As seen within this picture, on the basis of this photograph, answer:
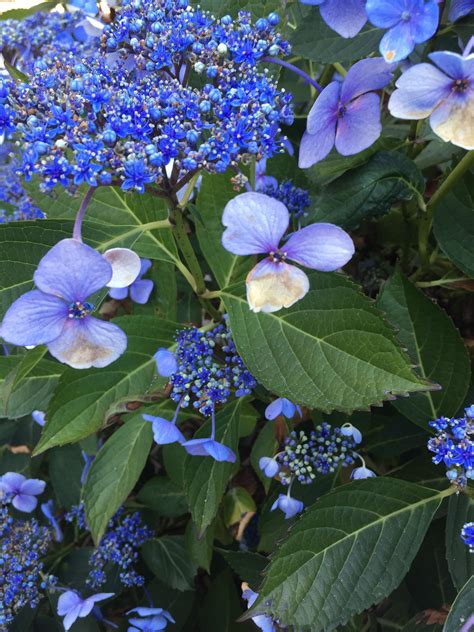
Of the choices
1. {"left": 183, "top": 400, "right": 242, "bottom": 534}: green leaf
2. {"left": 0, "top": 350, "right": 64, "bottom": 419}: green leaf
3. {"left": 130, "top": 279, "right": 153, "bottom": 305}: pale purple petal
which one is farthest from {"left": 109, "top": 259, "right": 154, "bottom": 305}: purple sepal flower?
{"left": 183, "top": 400, "right": 242, "bottom": 534}: green leaf

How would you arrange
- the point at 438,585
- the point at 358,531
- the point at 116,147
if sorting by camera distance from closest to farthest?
the point at 116,147, the point at 358,531, the point at 438,585

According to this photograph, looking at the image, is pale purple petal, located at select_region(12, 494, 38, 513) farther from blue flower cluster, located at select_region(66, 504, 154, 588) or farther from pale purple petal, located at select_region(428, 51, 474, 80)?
pale purple petal, located at select_region(428, 51, 474, 80)

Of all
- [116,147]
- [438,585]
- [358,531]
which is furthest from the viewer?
[438,585]

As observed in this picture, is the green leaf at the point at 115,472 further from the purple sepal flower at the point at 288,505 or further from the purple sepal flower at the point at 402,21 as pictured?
the purple sepal flower at the point at 402,21

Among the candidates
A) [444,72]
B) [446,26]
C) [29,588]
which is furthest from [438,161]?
[29,588]

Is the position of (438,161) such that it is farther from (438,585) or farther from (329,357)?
(438,585)

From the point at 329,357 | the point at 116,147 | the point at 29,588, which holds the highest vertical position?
the point at 116,147

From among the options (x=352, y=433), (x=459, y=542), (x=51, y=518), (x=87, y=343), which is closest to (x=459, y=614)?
(x=459, y=542)

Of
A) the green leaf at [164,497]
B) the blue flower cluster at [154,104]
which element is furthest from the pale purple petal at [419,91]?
the green leaf at [164,497]
